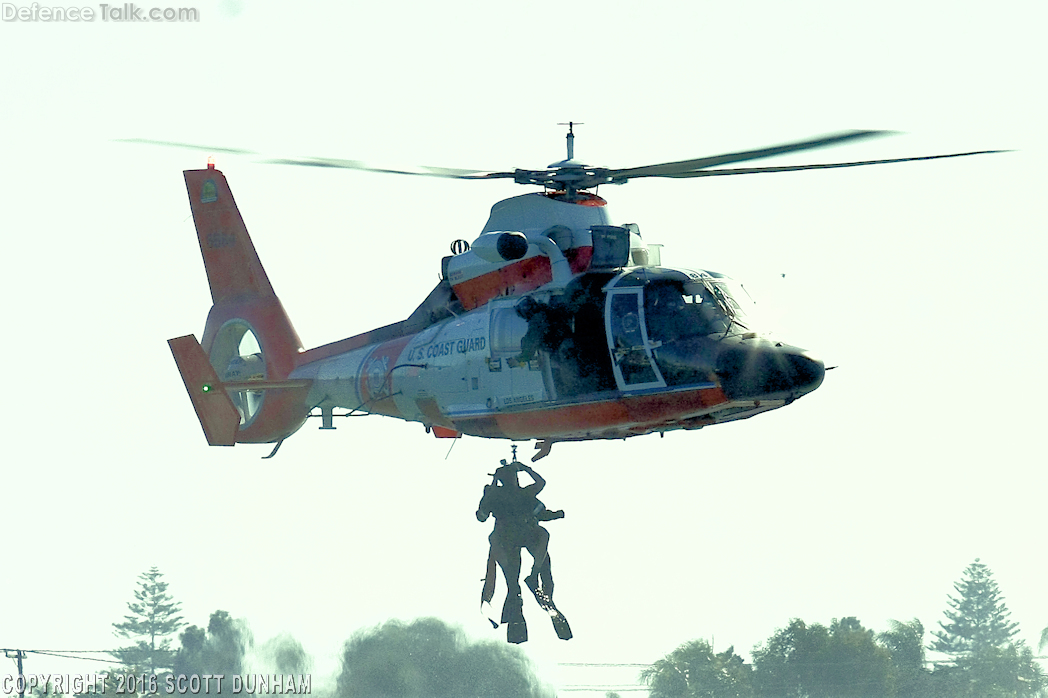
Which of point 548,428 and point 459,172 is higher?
point 459,172

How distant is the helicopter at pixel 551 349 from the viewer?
27688mm

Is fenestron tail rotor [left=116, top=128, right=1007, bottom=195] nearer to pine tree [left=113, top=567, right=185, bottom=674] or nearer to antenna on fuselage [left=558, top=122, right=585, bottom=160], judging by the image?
antenna on fuselage [left=558, top=122, right=585, bottom=160]

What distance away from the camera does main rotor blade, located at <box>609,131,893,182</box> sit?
2711 centimetres

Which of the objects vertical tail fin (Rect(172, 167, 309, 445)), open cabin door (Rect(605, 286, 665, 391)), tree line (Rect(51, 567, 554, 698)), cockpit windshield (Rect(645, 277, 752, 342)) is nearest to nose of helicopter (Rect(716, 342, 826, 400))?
cockpit windshield (Rect(645, 277, 752, 342))

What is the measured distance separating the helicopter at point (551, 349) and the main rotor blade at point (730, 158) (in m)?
0.03

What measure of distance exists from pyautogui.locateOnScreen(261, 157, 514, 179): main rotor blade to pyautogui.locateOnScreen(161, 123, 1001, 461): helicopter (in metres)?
0.03

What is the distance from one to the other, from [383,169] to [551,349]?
429 cm

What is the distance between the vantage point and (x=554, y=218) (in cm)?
3062

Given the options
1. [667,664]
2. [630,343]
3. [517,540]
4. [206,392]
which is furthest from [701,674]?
[630,343]

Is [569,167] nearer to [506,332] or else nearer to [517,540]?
[506,332]

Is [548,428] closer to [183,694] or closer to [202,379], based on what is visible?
[202,379]

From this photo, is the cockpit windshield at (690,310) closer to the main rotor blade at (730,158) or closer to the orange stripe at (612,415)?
the orange stripe at (612,415)

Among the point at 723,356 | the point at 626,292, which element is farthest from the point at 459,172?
the point at 723,356

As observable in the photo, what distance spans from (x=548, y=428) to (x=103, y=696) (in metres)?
25.7
